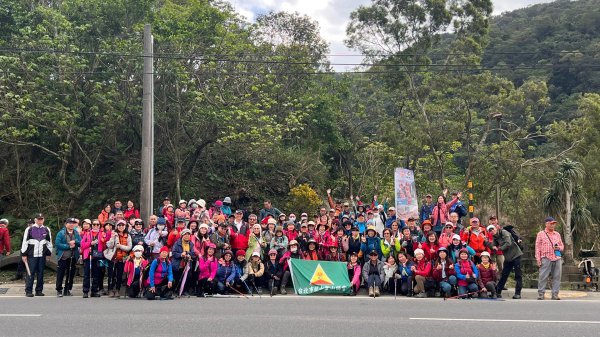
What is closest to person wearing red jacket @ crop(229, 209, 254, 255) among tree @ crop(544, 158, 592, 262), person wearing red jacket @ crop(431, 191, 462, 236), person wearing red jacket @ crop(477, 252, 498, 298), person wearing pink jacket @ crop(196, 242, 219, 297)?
person wearing pink jacket @ crop(196, 242, 219, 297)

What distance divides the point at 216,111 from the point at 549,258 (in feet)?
39.9

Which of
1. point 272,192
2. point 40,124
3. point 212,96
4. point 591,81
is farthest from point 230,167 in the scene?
point 591,81

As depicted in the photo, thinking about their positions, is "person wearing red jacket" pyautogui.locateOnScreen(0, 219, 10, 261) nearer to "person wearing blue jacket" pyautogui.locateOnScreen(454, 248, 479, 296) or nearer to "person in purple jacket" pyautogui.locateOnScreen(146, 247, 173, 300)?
"person in purple jacket" pyautogui.locateOnScreen(146, 247, 173, 300)

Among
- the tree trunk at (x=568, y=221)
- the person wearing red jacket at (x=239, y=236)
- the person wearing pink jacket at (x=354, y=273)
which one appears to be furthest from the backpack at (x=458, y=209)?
the person wearing red jacket at (x=239, y=236)

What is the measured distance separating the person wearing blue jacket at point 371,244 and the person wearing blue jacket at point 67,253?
6.63 metres

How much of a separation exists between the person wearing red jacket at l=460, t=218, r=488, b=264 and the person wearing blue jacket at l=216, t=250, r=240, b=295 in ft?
17.6

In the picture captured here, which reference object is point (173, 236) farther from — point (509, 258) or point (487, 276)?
point (509, 258)

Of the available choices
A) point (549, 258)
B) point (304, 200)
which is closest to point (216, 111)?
point (304, 200)

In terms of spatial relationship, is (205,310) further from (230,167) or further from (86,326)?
(230,167)

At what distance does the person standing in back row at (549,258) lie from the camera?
13.6 metres

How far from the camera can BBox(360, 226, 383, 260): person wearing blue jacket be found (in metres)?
14.5

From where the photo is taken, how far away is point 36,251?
13805 mm

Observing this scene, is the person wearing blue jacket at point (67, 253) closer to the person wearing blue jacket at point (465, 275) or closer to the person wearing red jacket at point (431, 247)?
the person wearing red jacket at point (431, 247)

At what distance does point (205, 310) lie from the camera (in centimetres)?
1102
